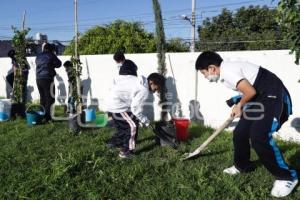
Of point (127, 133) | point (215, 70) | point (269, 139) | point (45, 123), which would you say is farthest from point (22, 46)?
point (269, 139)

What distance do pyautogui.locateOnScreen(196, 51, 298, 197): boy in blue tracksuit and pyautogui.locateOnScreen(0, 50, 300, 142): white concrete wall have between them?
247 cm

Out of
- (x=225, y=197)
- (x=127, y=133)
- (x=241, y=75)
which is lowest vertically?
(x=225, y=197)

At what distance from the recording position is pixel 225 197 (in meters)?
4.16

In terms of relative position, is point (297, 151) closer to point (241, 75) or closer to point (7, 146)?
point (241, 75)

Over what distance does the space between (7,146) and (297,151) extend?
4.49m

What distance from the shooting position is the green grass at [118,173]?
14.0 feet

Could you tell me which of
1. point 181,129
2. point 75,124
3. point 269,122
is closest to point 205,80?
point 181,129

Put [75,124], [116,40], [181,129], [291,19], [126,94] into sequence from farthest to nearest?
1. [116,40]
2. [75,124]
3. [181,129]
4. [126,94]
5. [291,19]

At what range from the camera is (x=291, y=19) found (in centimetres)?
454

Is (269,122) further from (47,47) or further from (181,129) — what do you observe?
(47,47)

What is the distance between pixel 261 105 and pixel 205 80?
3.54m

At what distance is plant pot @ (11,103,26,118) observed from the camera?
8652mm

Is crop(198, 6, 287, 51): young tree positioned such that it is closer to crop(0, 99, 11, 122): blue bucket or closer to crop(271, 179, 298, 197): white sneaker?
crop(0, 99, 11, 122): blue bucket

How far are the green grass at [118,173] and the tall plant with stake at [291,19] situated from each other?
166 cm
